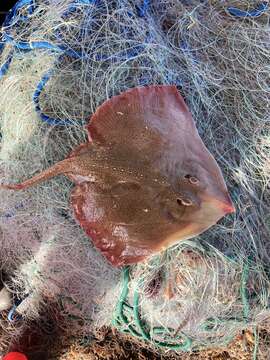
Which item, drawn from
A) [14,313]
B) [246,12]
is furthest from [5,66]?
[14,313]

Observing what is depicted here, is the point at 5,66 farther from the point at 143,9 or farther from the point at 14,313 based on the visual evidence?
the point at 14,313

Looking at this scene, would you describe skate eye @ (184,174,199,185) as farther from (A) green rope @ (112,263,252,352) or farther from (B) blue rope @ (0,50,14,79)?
(B) blue rope @ (0,50,14,79)

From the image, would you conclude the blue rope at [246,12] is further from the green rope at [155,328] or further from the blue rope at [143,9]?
the green rope at [155,328]

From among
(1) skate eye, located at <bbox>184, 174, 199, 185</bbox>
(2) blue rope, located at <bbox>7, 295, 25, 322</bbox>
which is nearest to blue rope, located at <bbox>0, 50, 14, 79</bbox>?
(1) skate eye, located at <bbox>184, 174, 199, 185</bbox>

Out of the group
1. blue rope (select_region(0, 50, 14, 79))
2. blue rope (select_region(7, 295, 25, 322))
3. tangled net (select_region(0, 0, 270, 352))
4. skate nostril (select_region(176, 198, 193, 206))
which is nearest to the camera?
skate nostril (select_region(176, 198, 193, 206))

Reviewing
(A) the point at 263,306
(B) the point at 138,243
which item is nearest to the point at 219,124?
(B) the point at 138,243

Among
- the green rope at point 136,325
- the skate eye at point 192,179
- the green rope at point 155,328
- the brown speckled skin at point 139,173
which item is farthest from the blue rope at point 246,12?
the green rope at point 136,325

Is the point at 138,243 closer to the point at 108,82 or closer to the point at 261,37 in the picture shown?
the point at 108,82
